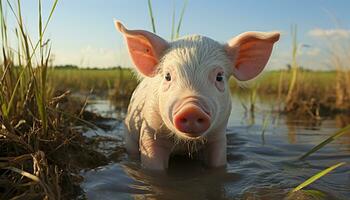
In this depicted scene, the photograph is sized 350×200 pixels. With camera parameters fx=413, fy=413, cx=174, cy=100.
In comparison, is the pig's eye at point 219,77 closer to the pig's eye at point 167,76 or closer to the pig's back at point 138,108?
the pig's eye at point 167,76

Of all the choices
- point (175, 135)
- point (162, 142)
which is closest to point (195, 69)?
point (175, 135)

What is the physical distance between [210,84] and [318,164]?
1.56 metres

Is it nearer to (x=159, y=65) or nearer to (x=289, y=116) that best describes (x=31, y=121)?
(x=159, y=65)

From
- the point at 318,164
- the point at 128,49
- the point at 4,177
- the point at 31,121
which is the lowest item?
the point at 318,164

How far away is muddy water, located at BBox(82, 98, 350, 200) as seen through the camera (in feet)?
9.61

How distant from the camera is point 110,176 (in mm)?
3318

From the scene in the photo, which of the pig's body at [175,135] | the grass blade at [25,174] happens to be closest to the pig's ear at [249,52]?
the pig's body at [175,135]

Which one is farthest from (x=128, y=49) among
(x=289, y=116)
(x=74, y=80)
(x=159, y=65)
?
(x=74, y=80)

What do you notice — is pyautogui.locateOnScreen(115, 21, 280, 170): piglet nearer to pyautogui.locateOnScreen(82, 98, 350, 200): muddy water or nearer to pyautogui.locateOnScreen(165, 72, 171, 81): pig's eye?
pyautogui.locateOnScreen(165, 72, 171, 81): pig's eye

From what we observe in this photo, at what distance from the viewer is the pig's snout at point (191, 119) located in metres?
2.72

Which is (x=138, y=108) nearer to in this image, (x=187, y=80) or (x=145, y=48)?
(x=145, y=48)

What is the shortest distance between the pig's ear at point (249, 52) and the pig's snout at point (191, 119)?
100cm

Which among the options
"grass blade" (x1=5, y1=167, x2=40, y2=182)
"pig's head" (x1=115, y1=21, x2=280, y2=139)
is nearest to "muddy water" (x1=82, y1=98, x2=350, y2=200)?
"pig's head" (x1=115, y1=21, x2=280, y2=139)

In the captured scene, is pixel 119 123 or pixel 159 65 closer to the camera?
pixel 159 65
